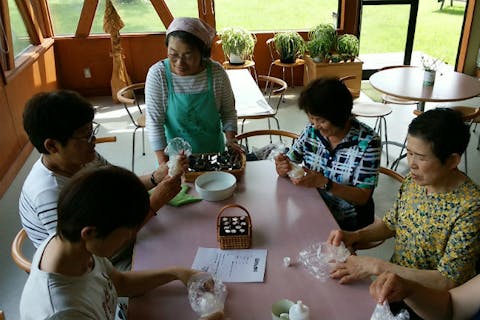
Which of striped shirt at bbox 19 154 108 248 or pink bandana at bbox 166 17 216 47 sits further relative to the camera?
pink bandana at bbox 166 17 216 47

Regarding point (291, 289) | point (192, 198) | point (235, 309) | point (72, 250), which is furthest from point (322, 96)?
point (72, 250)

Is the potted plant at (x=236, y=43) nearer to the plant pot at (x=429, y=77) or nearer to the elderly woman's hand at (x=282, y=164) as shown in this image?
the plant pot at (x=429, y=77)

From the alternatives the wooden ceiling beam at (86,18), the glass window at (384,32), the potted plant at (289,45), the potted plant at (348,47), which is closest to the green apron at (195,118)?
the potted plant at (289,45)

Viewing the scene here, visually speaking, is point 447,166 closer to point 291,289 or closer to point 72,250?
point 291,289

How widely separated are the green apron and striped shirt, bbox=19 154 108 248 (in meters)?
0.93

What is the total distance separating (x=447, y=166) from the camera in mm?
1352

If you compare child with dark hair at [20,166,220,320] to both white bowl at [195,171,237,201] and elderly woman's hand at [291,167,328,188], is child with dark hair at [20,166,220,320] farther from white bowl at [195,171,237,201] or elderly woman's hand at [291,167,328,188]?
elderly woman's hand at [291,167,328,188]

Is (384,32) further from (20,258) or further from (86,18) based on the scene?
(20,258)

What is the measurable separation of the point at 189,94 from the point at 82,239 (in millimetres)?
1359

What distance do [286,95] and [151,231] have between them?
14.0ft

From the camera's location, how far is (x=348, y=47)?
205 inches

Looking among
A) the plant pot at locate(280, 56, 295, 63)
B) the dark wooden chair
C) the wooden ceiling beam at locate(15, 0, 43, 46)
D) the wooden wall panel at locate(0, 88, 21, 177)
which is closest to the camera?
the dark wooden chair

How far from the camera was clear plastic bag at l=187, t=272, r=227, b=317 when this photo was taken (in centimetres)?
117

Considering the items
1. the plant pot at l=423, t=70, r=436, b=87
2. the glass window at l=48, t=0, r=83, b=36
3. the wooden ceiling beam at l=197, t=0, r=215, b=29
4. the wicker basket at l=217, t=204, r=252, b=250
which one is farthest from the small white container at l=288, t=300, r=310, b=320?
the glass window at l=48, t=0, r=83, b=36
